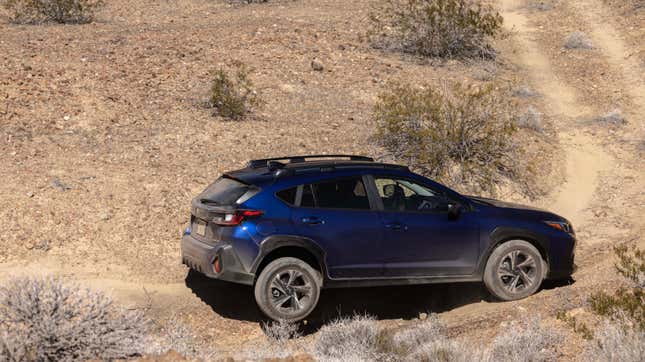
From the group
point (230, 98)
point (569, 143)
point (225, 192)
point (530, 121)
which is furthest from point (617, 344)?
point (569, 143)

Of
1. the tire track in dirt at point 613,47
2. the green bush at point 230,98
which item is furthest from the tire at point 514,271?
the tire track in dirt at point 613,47

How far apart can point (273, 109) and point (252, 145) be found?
6.23ft

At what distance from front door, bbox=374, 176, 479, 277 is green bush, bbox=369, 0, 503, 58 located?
36.6 feet

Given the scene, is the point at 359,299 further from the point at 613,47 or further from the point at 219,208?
the point at 613,47

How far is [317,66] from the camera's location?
17516 millimetres

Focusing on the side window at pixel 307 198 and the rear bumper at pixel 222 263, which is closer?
the rear bumper at pixel 222 263

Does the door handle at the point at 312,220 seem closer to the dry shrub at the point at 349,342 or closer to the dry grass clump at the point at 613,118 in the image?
the dry shrub at the point at 349,342

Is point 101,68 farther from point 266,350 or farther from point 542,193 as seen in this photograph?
point 266,350

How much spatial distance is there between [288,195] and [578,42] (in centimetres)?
1654

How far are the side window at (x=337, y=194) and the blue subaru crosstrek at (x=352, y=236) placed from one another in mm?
11

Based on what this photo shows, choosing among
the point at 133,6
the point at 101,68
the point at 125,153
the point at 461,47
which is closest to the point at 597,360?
the point at 125,153

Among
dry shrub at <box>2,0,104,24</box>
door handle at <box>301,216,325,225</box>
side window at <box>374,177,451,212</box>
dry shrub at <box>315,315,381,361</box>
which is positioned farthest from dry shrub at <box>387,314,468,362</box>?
dry shrub at <box>2,0,104,24</box>

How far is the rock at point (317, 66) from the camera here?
17.5 meters

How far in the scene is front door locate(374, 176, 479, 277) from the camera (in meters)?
8.82
